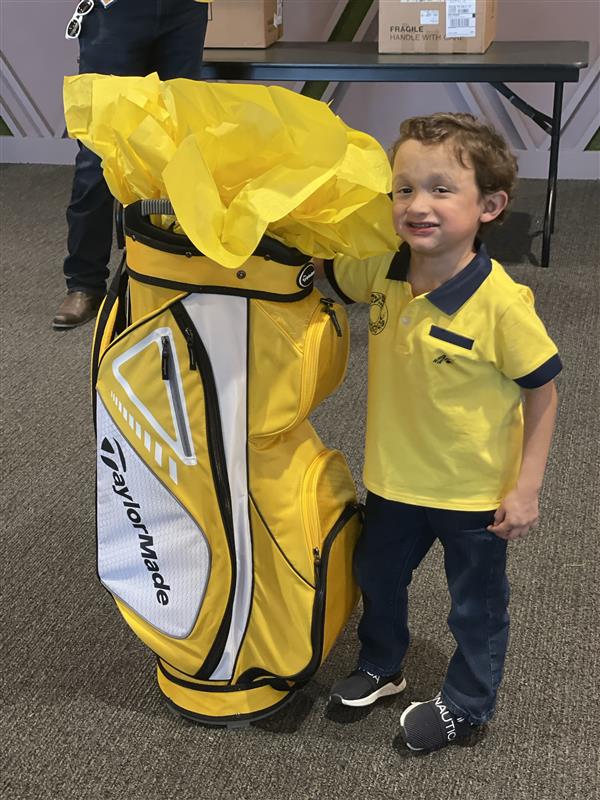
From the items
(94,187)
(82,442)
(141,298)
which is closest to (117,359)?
(141,298)

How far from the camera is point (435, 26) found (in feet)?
10.2

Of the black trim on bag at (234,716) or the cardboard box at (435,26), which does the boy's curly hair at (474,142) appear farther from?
the cardboard box at (435,26)

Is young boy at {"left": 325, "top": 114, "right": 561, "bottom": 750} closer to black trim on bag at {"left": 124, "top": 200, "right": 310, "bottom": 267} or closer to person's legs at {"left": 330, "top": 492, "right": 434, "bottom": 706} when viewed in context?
person's legs at {"left": 330, "top": 492, "right": 434, "bottom": 706}

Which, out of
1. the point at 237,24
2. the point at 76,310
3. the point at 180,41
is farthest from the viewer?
the point at 237,24

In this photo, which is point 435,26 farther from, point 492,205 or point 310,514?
point 310,514

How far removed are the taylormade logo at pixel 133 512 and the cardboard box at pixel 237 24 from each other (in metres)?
2.38

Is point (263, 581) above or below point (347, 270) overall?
below

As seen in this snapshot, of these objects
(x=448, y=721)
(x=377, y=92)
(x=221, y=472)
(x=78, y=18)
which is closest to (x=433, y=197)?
(x=221, y=472)

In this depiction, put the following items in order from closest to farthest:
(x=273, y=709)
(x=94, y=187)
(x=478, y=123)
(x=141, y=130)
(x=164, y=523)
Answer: (x=141, y=130), (x=478, y=123), (x=164, y=523), (x=273, y=709), (x=94, y=187)

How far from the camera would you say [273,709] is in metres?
1.46

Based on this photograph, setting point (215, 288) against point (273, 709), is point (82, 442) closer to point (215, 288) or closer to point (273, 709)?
point (273, 709)

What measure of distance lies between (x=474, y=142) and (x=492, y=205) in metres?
0.09

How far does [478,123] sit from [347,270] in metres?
0.25

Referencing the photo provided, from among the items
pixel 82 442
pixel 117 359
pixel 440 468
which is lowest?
pixel 82 442
